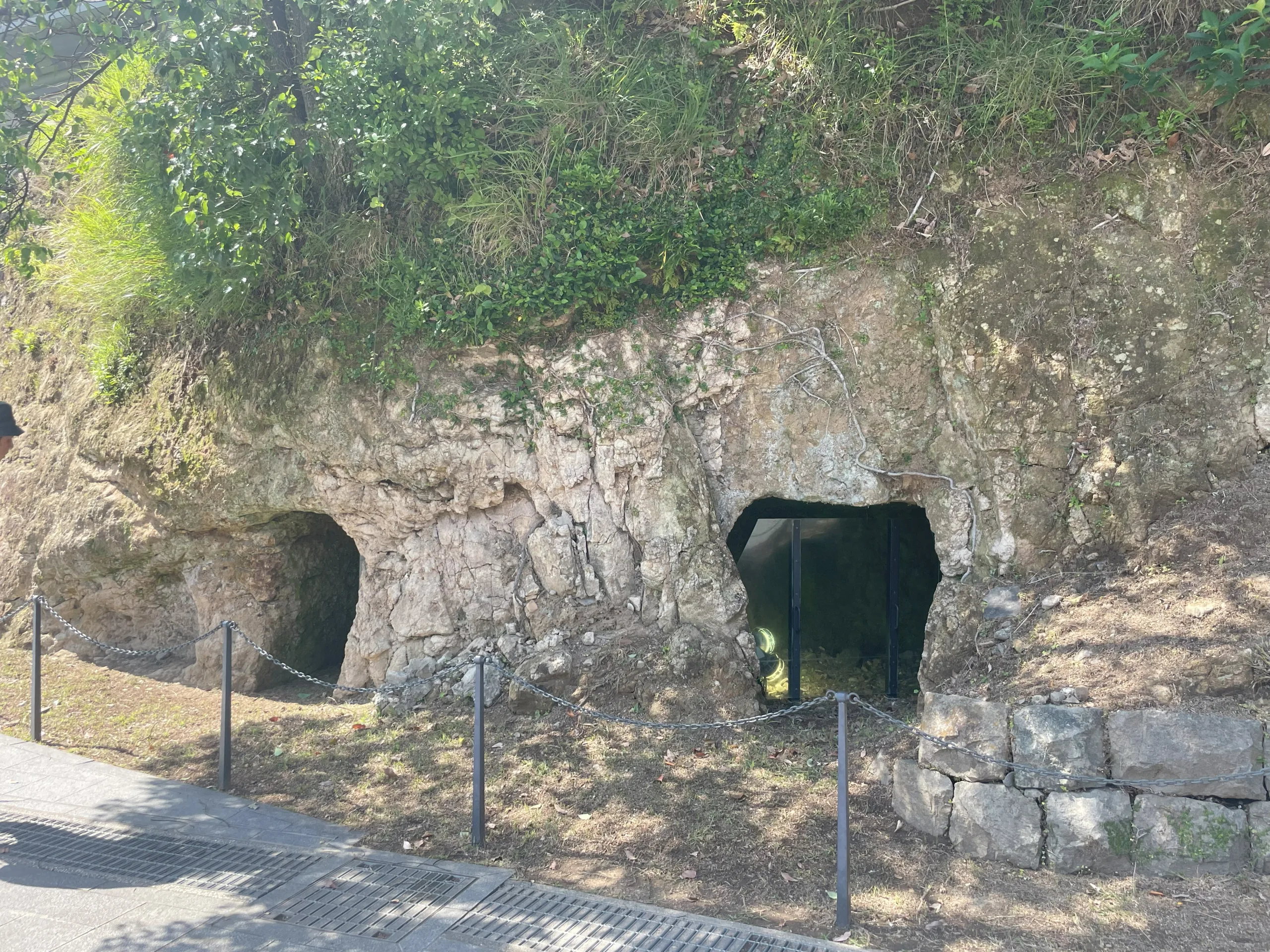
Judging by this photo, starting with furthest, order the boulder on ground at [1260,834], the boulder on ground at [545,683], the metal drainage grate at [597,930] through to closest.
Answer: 1. the boulder on ground at [545,683]
2. the boulder on ground at [1260,834]
3. the metal drainage grate at [597,930]

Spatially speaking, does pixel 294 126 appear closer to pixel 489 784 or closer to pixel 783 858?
pixel 489 784

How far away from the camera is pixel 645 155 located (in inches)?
282

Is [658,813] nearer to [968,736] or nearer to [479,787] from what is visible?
[479,787]

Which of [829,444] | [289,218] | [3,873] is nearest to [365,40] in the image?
[289,218]

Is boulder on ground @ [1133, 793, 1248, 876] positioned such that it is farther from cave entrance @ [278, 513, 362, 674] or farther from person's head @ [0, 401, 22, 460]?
cave entrance @ [278, 513, 362, 674]

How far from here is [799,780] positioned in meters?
5.92

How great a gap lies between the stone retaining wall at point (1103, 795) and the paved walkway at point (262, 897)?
1.32 metres

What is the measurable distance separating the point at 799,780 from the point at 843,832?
153 centimetres

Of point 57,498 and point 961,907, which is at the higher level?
point 57,498

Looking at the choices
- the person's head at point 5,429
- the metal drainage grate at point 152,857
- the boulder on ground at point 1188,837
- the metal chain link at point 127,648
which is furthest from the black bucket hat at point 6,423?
the boulder on ground at point 1188,837

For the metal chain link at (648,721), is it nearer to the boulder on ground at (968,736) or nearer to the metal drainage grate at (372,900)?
the boulder on ground at (968,736)

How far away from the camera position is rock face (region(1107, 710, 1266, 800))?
452cm

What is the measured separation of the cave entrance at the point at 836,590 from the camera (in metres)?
10.2

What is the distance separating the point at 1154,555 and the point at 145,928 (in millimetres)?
6231
